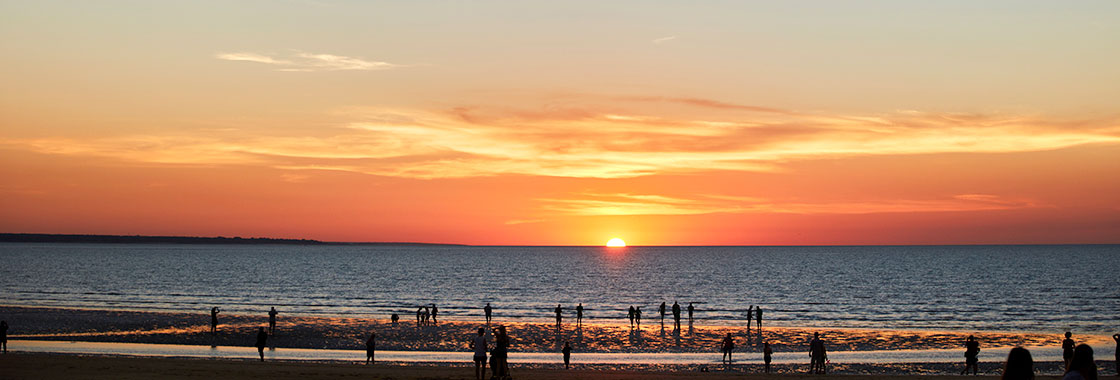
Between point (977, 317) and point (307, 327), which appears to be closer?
point (307, 327)

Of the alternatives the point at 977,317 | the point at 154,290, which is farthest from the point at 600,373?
the point at 154,290

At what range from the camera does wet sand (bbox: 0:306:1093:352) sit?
42750mm

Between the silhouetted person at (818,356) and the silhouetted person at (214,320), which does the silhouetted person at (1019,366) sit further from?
the silhouetted person at (214,320)

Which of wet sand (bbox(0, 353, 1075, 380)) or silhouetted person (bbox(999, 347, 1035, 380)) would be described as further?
wet sand (bbox(0, 353, 1075, 380))

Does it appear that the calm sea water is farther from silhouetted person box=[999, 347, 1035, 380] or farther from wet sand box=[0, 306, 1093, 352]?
silhouetted person box=[999, 347, 1035, 380]

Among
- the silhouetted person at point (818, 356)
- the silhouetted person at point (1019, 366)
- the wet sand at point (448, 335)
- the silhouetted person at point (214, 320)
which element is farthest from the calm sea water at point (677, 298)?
the silhouetted person at point (1019, 366)

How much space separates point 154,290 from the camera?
93938mm

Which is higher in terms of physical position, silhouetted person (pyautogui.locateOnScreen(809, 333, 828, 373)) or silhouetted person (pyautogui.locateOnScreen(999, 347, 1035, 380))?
silhouetted person (pyautogui.locateOnScreen(999, 347, 1035, 380))

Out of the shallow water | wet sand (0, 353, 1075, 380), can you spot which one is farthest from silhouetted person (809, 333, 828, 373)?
the shallow water

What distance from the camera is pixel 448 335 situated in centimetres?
4775

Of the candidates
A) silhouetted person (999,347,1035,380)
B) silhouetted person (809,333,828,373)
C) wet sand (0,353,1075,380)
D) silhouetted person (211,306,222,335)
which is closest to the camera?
silhouetted person (999,347,1035,380)

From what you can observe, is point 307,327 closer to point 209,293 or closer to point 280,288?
point 209,293

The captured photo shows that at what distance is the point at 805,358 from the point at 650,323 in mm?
19815

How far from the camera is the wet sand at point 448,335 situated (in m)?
42.8
